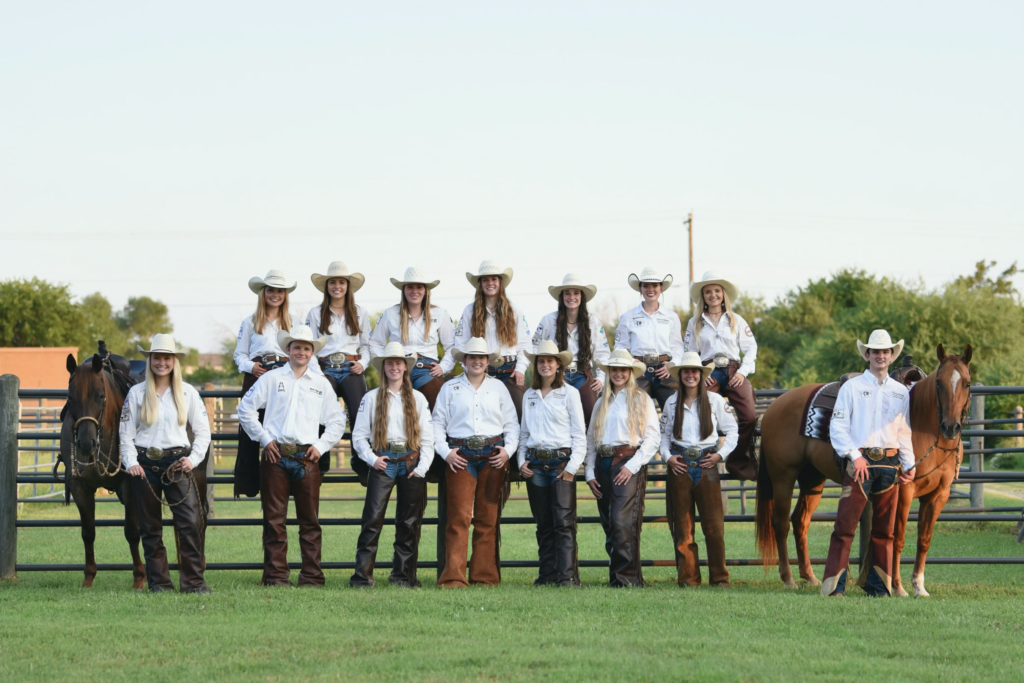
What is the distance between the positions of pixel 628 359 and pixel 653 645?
2.79 meters

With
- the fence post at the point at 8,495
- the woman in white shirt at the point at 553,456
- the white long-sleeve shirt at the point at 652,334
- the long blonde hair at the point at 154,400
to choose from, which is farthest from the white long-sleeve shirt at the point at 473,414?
the fence post at the point at 8,495

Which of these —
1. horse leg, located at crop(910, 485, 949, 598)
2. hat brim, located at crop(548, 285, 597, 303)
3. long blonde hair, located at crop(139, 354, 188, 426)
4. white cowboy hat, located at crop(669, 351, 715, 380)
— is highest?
hat brim, located at crop(548, 285, 597, 303)

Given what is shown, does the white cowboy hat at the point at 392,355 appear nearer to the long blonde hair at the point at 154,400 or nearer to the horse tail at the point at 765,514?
the long blonde hair at the point at 154,400

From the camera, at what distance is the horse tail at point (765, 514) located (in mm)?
8734

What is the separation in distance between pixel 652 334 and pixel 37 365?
2869cm

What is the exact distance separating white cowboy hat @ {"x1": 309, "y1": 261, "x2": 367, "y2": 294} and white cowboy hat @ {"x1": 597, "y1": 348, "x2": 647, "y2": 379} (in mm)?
2132

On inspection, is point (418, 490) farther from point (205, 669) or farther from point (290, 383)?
Answer: point (205, 669)

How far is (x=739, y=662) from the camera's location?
5426 mm

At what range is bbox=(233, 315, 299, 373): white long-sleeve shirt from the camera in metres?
8.36

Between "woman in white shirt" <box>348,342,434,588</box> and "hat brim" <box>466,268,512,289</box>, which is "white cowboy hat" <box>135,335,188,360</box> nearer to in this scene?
"woman in white shirt" <box>348,342,434,588</box>

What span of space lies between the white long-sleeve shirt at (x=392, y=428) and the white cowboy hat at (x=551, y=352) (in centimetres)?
93

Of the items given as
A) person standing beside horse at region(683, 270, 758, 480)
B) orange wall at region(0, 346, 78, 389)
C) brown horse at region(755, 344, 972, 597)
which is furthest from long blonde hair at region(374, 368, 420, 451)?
orange wall at region(0, 346, 78, 389)

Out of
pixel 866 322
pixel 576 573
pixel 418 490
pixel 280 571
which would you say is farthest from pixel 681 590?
pixel 866 322

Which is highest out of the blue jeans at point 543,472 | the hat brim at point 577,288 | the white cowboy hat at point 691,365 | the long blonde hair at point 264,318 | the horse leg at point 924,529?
the hat brim at point 577,288
